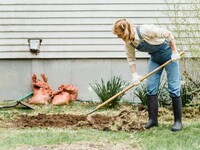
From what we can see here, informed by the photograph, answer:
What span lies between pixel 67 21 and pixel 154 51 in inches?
136

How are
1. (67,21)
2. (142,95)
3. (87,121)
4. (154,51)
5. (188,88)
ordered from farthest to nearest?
(67,21), (142,95), (188,88), (87,121), (154,51)

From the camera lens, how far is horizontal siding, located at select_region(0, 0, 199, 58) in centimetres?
910

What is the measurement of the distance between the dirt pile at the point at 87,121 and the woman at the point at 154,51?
29 centimetres

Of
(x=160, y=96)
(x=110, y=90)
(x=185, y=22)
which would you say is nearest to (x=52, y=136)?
(x=110, y=90)

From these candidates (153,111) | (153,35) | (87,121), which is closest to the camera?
(153,35)

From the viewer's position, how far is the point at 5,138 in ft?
18.3

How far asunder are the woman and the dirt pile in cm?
29

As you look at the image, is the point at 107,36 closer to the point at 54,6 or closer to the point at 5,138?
the point at 54,6

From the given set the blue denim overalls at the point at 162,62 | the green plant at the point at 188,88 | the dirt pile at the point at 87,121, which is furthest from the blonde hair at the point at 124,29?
the green plant at the point at 188,88

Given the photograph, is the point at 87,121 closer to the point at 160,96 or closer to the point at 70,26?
the point at 160,96

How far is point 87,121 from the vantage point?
21.4ft

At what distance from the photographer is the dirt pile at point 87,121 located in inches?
242

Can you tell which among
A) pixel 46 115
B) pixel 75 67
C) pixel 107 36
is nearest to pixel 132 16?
pixel 107 36

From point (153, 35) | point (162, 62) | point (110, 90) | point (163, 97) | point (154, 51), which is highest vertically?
point (153, 35)
